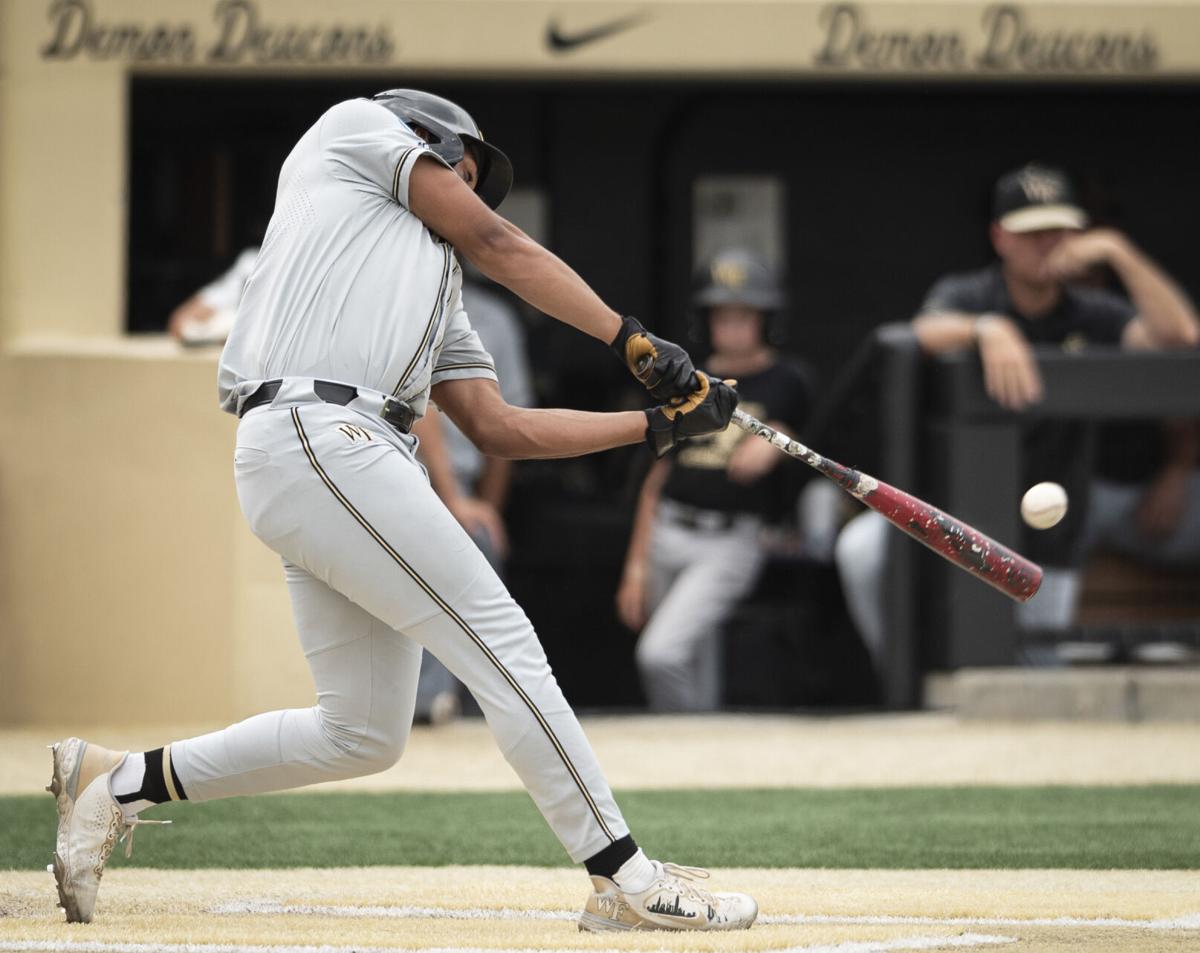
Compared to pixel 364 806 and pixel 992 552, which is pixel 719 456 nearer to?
pixel 364 806

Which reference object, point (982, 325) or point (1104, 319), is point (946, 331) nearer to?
point (982, 325)

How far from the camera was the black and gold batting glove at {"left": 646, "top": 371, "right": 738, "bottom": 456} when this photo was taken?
13.1 ft

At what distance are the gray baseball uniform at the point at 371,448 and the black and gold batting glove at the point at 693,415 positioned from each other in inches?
18.2

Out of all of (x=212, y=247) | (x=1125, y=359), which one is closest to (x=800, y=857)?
(x=1125, y=359)

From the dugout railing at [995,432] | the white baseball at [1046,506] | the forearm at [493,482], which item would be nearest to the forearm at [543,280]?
the white baseball at [1046,506]

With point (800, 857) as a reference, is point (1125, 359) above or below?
above

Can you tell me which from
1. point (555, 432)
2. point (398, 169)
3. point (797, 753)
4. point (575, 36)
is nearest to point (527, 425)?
point (555, 432)

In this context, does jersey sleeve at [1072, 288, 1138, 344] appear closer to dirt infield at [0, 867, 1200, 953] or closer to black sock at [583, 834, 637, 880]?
dirt infield at [0, 867, 1200, 953]

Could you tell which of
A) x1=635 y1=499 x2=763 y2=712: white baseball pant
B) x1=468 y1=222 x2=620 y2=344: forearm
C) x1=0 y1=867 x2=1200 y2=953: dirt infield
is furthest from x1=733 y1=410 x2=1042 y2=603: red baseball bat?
x1=635 y1=499 x2=763 y2=712: white baseball pant

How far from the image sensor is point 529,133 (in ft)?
33.2

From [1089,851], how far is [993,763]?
1646mm

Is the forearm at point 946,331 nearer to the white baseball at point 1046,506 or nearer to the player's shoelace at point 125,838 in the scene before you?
Answer: the white baseball at point 1046,506

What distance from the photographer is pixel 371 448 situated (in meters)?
3.75

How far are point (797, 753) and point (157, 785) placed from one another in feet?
11.3
